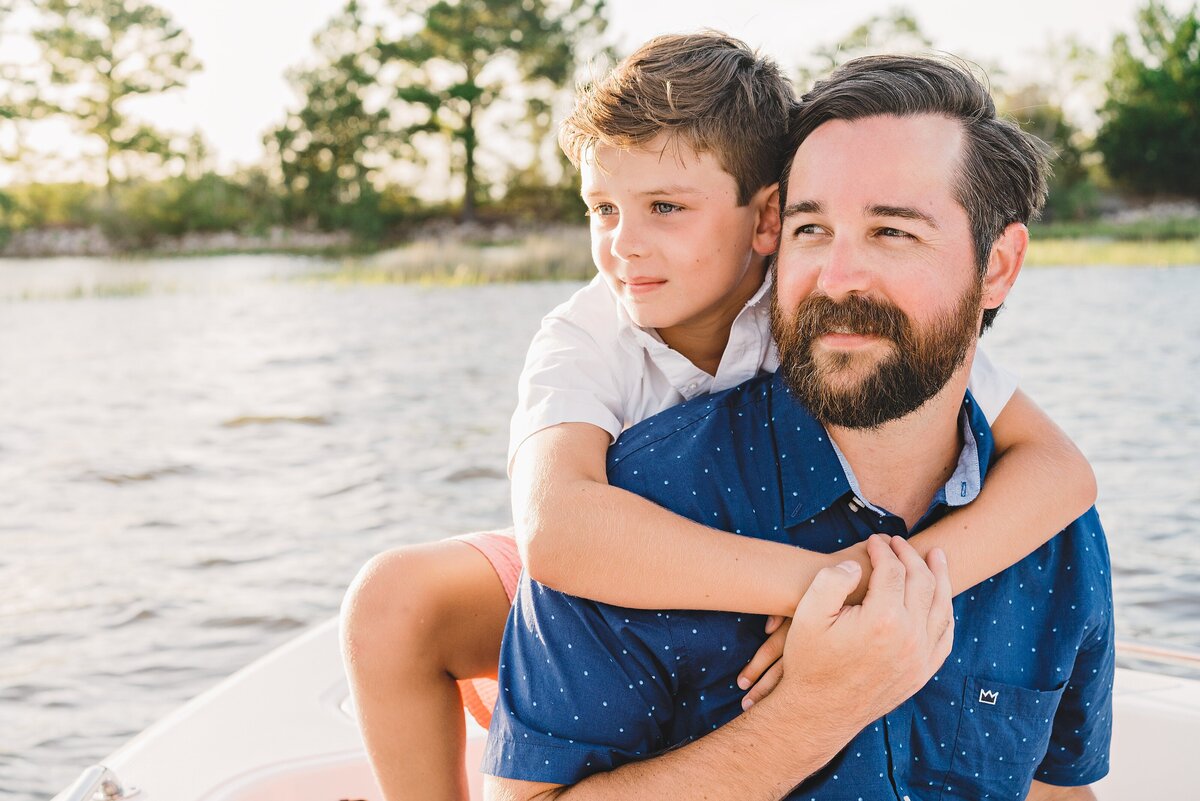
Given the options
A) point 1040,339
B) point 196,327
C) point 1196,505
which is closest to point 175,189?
point 196,327

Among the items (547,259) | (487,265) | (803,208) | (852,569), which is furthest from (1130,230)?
(852,569)

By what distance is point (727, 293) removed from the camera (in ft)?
7.20

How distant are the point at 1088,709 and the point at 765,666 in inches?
24.8

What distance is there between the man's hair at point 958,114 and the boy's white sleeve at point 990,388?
0.97 feet

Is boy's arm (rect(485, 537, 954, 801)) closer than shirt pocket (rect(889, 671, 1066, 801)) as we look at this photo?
Yes

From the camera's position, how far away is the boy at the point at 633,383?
1707 mm

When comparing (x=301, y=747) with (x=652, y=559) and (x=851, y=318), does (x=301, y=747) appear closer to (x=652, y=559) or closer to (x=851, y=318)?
(x=652, y=559)

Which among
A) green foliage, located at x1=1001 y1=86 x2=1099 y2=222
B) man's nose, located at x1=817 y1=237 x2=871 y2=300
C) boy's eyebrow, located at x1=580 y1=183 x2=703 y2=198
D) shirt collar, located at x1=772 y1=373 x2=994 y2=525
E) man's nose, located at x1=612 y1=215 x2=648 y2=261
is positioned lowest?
shirt collar, located at x1=772 y1=373 x2=994 y2=525

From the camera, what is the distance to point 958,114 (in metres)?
1.77

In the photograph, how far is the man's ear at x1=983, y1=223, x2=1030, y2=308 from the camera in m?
1.87

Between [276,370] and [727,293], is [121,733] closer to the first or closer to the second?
[727,293]

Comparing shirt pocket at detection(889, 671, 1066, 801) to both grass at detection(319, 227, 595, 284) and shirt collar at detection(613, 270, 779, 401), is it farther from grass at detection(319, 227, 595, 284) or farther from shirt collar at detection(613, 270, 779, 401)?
grass at detection(319, 227, 595, 284)

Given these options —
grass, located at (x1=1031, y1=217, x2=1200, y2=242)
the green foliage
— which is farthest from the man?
the green foliage

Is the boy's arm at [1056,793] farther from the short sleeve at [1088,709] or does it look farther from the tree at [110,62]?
the tree at [110,62]
